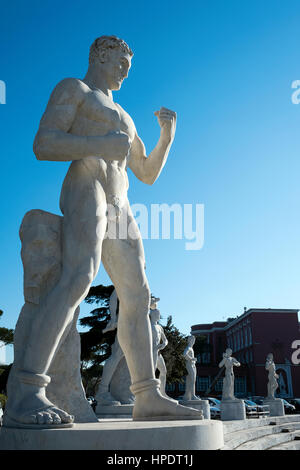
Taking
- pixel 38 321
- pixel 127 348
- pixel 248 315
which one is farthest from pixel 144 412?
pixel 248 315

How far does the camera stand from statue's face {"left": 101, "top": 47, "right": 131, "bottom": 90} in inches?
141

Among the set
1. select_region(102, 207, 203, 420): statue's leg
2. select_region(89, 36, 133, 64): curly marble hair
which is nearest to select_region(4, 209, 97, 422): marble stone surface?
select_region(102, 207, 203, 420): statue's leg

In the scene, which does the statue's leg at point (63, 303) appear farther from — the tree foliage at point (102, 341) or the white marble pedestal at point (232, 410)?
the tree foliage at point (102, 341)

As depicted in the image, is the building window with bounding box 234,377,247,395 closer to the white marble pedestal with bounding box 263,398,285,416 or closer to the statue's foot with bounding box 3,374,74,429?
the white marble pedestal with bounding box 263,398,285,416

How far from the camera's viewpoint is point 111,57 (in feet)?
11.7

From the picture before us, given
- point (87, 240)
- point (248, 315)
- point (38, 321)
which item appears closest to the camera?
point (38, 321)

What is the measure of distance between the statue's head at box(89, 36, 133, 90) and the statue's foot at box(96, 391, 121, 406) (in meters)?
6.12

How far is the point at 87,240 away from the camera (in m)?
2.94

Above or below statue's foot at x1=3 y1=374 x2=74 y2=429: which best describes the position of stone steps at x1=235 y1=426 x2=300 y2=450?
below

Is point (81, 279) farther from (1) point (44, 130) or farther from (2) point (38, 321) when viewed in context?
(1) point (44, 130)

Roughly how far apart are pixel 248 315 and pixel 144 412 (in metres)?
50.8

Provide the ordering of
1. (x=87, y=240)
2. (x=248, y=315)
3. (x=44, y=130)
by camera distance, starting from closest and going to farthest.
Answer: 1. (x=87, y=240)
2. (x=44, y=130)
3. (x=248, y=315)

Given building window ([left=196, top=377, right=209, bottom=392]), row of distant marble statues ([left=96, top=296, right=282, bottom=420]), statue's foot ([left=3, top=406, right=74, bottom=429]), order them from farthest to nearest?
building window ([left=196, top=377, right=209, bottom=392]), row of distant marble statues ([left=96, top=296, right=282, bottom=420]), statue's foot ([left=3, top=406, right=74, bottom=429])

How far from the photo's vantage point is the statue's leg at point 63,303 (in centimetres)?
247
